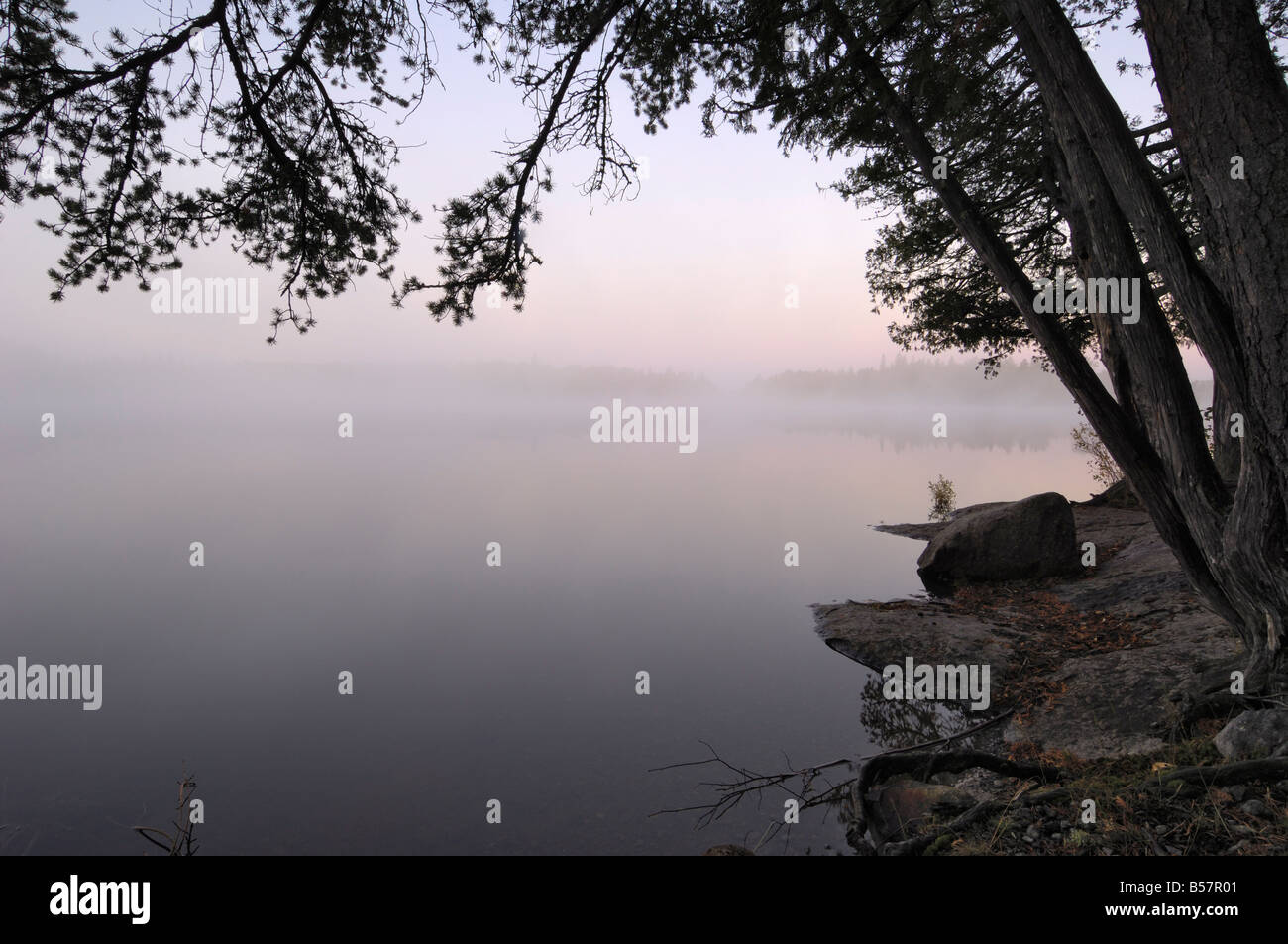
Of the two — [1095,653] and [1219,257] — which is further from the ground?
[1219,257]

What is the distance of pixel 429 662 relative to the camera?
30.5ft

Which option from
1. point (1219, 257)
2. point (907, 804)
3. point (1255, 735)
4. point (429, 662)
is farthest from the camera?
point (429, 662)

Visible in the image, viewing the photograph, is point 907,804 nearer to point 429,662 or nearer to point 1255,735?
point 1255,735

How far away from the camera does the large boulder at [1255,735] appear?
3639 mm

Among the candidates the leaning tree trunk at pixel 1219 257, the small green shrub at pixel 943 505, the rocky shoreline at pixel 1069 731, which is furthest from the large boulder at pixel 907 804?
the small green shrub at pixel 943 505

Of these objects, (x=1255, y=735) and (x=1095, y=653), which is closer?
(x=1255, y=735)

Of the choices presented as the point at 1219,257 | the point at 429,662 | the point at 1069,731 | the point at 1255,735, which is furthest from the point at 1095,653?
the point at 429,662

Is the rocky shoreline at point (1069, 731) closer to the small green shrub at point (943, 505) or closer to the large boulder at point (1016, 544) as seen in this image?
the large boulder at point (1016, 544)

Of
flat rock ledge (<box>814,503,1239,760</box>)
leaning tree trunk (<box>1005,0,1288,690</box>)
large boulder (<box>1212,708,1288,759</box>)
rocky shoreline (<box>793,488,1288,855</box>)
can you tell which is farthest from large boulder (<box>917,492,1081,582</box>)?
large boulder (<box>1212,708,1288,759</box>)

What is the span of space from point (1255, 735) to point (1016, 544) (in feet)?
24.6

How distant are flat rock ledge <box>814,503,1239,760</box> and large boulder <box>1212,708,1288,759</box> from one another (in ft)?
2.44

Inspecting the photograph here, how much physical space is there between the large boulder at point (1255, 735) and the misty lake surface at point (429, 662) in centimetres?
249

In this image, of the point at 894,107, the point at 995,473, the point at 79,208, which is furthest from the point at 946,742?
the point at 995,473

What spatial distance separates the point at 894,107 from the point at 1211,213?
2618mm
